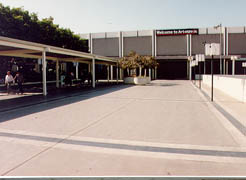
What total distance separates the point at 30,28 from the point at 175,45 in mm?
29260

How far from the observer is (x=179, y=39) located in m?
47.2

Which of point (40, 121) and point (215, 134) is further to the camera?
point (40, 121)

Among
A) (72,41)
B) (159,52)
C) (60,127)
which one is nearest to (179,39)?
(159,52)

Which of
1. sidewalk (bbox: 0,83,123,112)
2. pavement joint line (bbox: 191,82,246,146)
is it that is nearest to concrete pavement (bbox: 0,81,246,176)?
pavement joint line (bbox: 191,82,246,146)

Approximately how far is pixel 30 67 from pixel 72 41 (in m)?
8.37

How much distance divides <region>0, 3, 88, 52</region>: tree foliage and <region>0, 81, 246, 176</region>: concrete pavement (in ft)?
57.8

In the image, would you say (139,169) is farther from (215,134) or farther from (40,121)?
(40,121)

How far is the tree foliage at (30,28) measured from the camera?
930 inches

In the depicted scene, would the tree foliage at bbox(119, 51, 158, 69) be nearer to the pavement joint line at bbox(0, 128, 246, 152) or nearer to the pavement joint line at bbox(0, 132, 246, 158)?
the pavement joint line at bbox(0, 128, 246, 152)

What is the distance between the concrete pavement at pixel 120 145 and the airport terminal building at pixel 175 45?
36078 mm

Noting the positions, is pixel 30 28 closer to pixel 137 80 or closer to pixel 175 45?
pixel 137 80

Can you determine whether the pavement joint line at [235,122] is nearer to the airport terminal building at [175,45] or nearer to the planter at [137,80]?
the planter at [137,80]

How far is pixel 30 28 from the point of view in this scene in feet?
85.2

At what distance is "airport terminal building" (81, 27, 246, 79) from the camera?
149 feet
